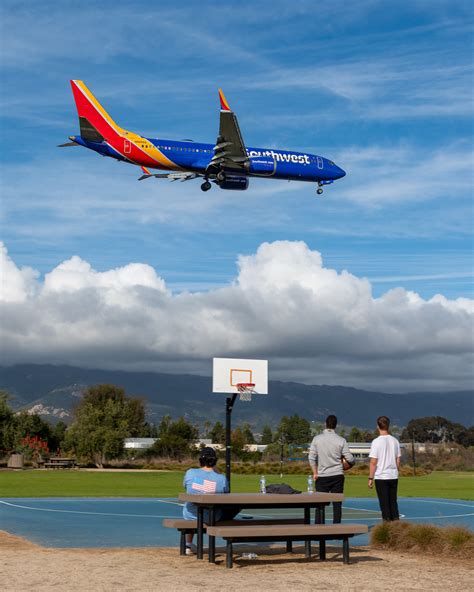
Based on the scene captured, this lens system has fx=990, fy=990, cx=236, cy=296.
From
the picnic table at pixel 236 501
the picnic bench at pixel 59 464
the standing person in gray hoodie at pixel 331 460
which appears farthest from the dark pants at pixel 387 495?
the picnic bench at pixel 59 464

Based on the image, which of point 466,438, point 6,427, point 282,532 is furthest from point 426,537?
point 466,438

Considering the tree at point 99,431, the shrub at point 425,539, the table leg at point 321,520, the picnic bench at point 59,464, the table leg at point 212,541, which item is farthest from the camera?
the tree at point 99,431

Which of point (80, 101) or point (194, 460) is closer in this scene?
point (80, 101)

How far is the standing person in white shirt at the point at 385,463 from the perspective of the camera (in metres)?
15.1

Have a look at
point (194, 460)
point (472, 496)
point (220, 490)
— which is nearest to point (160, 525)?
point (220, 490)

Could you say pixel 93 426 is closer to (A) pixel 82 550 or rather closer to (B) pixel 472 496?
(B) pixel 472 496

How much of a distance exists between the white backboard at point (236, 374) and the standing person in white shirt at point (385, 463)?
3.43 m

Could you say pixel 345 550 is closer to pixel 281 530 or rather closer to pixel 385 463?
pixel 281 530

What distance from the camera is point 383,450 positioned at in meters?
15.1

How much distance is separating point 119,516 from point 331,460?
8616mm

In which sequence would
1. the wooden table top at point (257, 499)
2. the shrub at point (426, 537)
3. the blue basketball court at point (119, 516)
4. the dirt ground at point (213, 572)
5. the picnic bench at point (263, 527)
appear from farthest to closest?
the blue basketball court at point (119, 516) < the shrub at point (426, 537) < the wooden table top at point (257, 499) < the picnic bench at point (263, 527) < the dirt ground at point (213, 572)

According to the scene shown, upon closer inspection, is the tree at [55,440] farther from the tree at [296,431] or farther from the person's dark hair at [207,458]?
the person's dark hair at [207,458]

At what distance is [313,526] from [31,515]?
10796mm

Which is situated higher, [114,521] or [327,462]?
[327,462]
